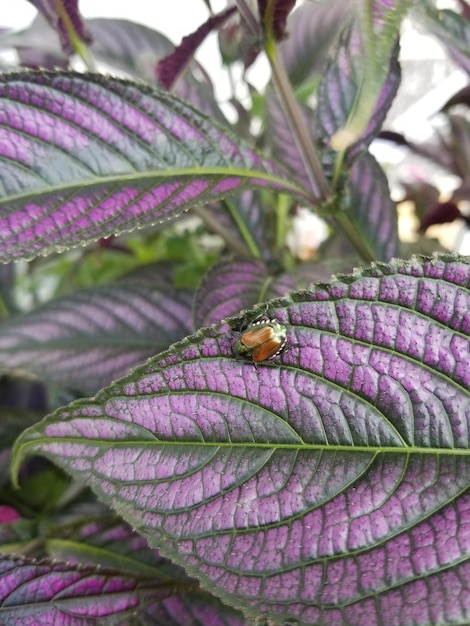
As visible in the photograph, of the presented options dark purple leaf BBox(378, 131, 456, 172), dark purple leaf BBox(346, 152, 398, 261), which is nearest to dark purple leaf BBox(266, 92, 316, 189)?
dark purple leaf BBox(346, 152, 398, 261)

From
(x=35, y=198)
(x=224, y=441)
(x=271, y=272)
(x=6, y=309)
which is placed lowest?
(x=224, y=441)

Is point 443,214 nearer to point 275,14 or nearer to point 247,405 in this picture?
point 275,14

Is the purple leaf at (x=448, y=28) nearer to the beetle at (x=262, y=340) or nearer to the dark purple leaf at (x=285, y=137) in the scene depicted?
the dark purple leaf at (x=285, y=137)

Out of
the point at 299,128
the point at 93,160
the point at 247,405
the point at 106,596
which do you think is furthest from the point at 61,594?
the point at 299,128

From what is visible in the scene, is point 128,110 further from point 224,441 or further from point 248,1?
point 224,441

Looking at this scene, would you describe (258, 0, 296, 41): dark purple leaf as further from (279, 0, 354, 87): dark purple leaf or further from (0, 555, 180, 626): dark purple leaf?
(0, 555, 180, 626): dark purple leaf

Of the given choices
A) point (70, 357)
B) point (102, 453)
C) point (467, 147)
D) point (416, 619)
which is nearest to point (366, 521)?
point (416, 619)
